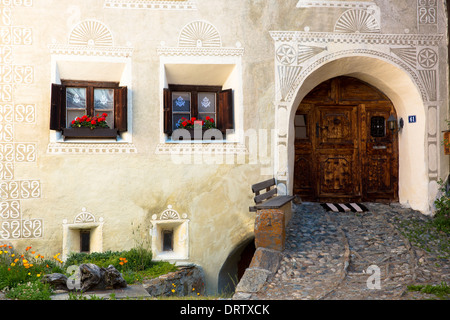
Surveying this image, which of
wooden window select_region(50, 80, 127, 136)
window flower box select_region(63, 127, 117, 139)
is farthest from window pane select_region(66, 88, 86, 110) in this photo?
window flower box select_region(63, 127, 117, 139)

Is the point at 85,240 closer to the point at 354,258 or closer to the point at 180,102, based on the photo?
the point at 180,102

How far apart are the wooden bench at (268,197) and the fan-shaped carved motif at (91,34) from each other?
3835mm

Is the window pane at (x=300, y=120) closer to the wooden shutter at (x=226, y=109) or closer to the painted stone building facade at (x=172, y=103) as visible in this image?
the painted stone building facade at (x=172, y=103)

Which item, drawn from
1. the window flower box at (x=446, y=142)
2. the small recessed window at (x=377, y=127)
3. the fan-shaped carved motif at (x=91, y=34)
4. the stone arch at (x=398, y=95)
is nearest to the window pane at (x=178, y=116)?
the fan-shaped carved motif at (x=91, y=34)

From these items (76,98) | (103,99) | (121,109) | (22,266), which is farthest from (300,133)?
(22,266)

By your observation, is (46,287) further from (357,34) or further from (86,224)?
(357,34)

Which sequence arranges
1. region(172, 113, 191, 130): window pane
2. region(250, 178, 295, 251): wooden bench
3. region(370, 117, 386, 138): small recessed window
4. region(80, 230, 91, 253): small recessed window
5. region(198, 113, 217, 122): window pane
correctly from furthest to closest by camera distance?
region(370, 117, 386, 138): small recessed window, region(198, 113, 217, 122): window pane, region(172, 113, 191, 130): window pane, region(80, 230, 91, 253): small recessed window, region(250, 178, 295, 251): wooden bench

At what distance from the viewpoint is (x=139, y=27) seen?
28.2ft

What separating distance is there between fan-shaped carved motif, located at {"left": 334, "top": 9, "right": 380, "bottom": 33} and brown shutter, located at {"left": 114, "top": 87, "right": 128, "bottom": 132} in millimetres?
4244

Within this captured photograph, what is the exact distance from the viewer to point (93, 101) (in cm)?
893

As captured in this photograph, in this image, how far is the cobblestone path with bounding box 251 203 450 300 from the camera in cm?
591

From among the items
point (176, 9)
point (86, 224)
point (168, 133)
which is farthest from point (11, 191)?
point (176, 9)

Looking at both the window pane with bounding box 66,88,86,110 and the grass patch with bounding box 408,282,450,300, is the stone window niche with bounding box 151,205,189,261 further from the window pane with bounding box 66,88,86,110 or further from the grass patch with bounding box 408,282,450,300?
the grass patch with bounding box 408,282,450,300

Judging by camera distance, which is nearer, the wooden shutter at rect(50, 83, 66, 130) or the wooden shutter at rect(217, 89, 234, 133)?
the wooden shutter at rect(50, 83, 66, 130)
